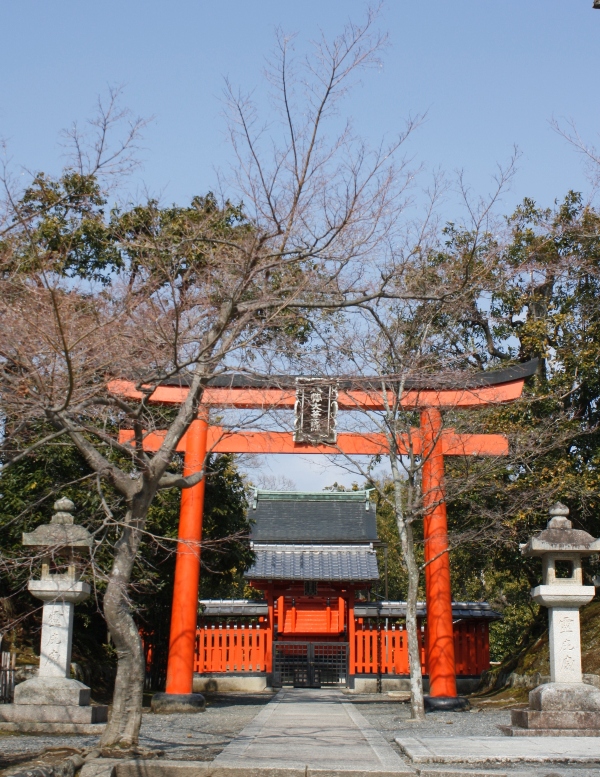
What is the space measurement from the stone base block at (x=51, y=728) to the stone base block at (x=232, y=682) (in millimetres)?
8571

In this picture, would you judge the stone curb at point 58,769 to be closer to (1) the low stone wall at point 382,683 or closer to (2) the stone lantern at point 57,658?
(2) the stone lantern at point 57,658

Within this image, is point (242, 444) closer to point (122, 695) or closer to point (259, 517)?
point (122, 695)

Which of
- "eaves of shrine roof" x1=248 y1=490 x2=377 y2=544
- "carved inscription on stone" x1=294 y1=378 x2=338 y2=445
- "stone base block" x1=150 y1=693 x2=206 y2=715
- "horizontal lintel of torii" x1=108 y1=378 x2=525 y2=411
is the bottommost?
"stone base block" x1=150 y1=693 x2=206 y2=715

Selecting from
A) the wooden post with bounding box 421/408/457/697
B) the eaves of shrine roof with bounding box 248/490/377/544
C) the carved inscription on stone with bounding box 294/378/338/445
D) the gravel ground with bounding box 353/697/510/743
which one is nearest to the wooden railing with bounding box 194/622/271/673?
the eaves of shrine roof with bounding box 248/490/377/544

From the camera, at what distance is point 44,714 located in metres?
7.87

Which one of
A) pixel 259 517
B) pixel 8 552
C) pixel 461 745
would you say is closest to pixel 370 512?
pixel 259 517

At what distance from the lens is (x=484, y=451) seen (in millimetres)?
11820

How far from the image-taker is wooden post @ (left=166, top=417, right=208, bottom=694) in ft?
35.9

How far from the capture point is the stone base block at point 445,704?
10.9 metres

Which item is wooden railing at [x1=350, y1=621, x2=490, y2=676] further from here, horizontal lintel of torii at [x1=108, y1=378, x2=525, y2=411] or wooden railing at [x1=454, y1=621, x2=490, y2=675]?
horizontal lintel of torii at [x1=108, y1=378, x2=525, y2=411]

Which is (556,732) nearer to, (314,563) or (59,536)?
(59,536)

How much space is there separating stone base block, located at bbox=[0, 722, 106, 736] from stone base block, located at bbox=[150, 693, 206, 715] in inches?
114

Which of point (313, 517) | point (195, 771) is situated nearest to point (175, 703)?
point (195, 771)

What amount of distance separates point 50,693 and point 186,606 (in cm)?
327
